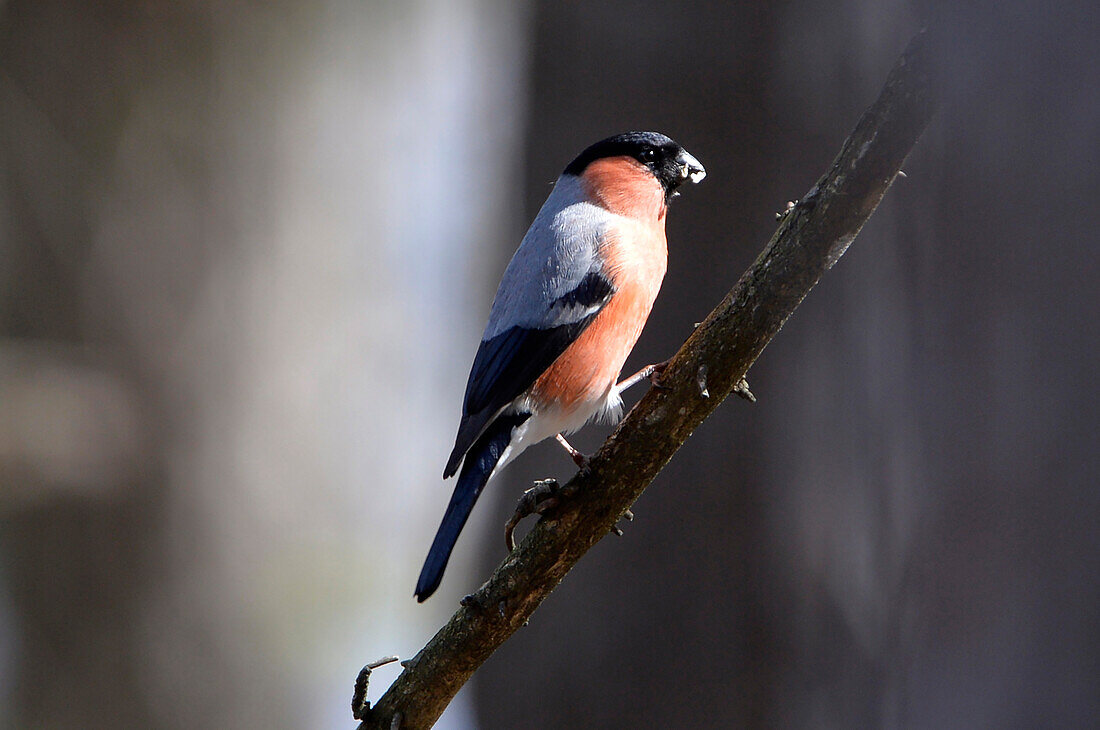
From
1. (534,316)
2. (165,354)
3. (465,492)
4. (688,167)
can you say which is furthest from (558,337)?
(165,354)

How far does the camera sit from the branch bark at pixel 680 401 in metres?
1.52

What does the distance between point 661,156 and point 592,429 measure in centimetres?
102

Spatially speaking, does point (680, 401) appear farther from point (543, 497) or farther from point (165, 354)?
point (165, 354)

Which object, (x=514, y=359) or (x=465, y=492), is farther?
(x=514, y=359)

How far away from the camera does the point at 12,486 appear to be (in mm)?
4535

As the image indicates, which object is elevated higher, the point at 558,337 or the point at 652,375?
the point at 652,375

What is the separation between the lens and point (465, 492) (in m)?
2.22

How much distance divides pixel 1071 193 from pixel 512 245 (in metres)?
3.26

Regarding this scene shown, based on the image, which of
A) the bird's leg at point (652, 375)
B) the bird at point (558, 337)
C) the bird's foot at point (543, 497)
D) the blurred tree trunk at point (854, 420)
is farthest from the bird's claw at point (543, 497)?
the blurred tree trunk at point (854, 420)

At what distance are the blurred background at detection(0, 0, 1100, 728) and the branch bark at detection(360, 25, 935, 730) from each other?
0.10 m

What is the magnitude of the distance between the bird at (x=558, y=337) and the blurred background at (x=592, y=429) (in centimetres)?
57

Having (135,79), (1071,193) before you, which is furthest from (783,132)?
(135,79)

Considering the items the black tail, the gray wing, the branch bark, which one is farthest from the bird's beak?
the branch bark

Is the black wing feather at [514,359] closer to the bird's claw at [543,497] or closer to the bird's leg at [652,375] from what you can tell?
the bird's leg at [652,375]
